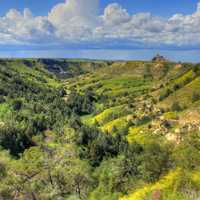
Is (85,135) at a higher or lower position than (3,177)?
lower

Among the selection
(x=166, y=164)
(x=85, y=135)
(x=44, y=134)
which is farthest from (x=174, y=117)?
(x=166, y=164)

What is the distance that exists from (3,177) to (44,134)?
4210 inches

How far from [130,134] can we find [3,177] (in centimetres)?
10634

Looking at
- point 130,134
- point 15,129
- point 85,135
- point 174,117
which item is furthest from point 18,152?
point 174,117

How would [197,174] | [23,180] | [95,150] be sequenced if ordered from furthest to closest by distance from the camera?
[95,150]
[23,180]
[197,174]

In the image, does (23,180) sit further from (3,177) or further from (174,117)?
(174,117)

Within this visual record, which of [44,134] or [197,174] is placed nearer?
[197,174]

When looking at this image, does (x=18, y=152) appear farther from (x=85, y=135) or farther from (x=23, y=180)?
(x=23, y=180)

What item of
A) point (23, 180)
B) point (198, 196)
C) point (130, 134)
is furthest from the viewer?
point (130, 134)

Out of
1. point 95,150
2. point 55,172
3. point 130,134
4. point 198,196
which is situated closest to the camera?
point 198,196

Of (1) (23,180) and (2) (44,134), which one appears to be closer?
(1) (23,180)

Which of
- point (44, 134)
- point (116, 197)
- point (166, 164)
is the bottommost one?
point (44, 134)

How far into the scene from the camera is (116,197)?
277ft

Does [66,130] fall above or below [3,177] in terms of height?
below
